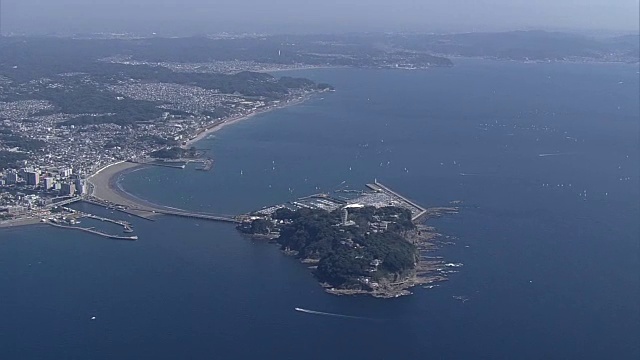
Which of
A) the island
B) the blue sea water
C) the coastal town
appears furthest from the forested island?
the coastal town

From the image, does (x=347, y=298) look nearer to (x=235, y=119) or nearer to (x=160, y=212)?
(x=160, y=212)

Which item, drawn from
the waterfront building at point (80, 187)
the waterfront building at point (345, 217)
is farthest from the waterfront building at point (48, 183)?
the waterfront building at point (345, 217)

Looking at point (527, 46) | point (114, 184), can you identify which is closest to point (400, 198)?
point (114, 184)

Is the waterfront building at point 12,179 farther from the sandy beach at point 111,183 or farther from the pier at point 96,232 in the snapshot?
the pier at point 96,232

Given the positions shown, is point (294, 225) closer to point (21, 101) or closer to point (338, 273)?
point (338, 273)

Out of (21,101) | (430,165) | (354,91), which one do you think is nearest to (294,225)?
(430,165)

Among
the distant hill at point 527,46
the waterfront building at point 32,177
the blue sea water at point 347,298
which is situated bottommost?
the blue sea water at point 347,298
